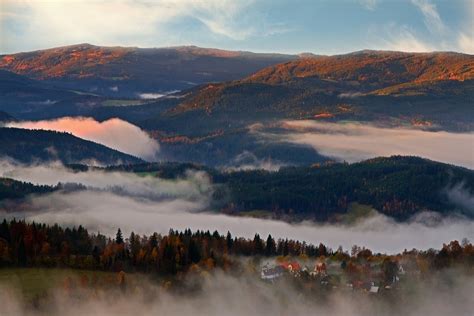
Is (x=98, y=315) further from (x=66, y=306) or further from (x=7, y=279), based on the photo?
(x=7, y=279)

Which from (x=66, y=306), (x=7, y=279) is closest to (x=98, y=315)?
(x=66, y=306)

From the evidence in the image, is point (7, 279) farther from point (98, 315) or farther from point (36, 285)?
point (98, 315)

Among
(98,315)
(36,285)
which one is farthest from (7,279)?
(98,315)
